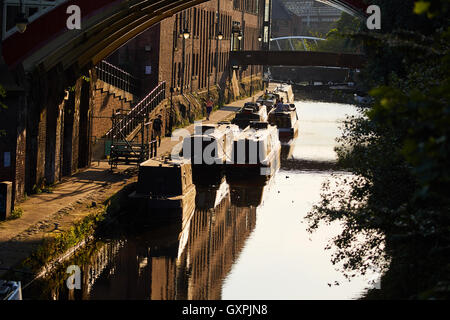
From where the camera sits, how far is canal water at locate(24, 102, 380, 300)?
19.0 metres

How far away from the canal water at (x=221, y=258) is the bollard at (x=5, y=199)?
6.74 feet

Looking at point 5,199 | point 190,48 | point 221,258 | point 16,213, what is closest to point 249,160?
point 221,258

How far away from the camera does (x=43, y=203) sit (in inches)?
902

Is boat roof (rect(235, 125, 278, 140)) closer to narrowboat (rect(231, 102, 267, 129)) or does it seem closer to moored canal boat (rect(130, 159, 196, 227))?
narrowboat (rect(231, 102, 267, 129))

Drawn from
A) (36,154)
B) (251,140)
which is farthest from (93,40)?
(251,140)

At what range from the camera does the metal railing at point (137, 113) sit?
34.5 m

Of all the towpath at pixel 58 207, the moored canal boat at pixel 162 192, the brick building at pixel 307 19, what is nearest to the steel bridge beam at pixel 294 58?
the towpath at pixel 58 207

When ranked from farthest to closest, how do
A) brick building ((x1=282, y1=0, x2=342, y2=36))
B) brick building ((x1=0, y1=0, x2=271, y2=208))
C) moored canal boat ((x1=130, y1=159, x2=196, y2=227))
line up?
brick building ((x1=282, y1=0, x2=342, y2=36)), moored canal boat ((x1=130, y1=159, x2=196, y2=227)), brick building ((x1=0, y1=0, x2=271, y2=208))

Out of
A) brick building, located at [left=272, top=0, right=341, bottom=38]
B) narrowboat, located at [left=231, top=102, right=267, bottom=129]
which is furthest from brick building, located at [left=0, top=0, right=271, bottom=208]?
brick building, located at [left=272, top=0, right=341, bottom=38]

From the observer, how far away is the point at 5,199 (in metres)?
20.3

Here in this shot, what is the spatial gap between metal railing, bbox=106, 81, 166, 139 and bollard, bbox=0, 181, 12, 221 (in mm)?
12100
